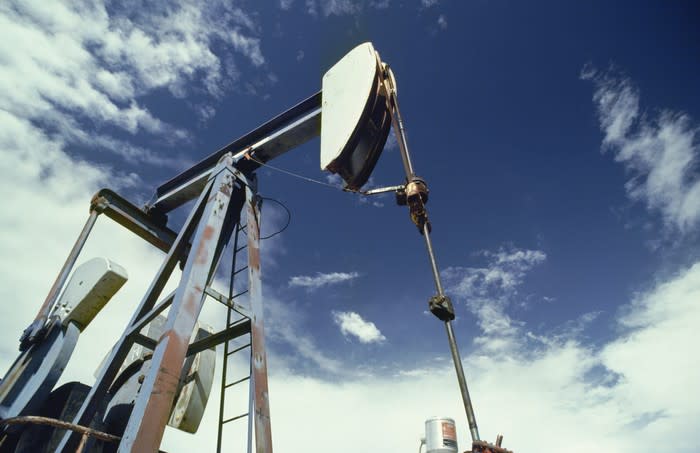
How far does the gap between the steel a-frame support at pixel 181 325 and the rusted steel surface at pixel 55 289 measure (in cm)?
122

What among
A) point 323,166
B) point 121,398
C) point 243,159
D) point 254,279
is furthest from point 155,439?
point 243,159

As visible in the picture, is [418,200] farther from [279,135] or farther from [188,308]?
[279,135]

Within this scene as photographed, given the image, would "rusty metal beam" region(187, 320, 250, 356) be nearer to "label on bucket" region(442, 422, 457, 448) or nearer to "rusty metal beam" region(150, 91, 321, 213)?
"label on bucket" region(442, 422, 457, 448)

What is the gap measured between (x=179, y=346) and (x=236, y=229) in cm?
225

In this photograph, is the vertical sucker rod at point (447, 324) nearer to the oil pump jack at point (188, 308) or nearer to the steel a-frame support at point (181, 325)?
the oil pump jack at point (188, 308)

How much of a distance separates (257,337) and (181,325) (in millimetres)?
854

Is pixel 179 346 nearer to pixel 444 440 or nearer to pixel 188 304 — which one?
pixel 188 304

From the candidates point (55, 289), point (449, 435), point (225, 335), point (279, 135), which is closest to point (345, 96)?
point (279, 135)

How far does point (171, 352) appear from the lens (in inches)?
114

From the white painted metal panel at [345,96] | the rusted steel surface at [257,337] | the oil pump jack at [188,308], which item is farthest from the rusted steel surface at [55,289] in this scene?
the white painted metal panel at [345,96]

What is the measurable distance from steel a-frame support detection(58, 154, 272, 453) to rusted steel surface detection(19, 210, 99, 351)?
4.00 feet

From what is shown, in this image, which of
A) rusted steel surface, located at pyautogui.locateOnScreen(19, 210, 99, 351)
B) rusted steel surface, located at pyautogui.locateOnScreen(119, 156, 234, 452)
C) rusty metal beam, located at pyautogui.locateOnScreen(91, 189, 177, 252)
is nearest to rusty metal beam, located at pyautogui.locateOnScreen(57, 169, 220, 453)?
rusted steel surface, located at pyautogui.locateOnScreen(119, 156, 234, 452)

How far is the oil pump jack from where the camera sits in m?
2.91

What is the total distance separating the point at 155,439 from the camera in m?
2.58
